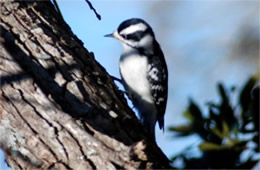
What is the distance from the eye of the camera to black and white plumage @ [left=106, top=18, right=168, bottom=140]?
468cm

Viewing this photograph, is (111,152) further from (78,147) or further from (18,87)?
(18,87)

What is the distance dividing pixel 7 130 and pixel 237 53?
6502mm

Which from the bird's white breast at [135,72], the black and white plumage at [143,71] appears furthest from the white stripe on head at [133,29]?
the bird's white breast at [135,72]

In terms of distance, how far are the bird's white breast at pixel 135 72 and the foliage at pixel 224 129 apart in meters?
0.65

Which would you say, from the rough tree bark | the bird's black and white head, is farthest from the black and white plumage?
the rough tree bark

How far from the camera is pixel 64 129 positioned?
279cm

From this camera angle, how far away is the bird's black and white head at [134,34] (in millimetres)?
4664

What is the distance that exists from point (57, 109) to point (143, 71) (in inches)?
75.1

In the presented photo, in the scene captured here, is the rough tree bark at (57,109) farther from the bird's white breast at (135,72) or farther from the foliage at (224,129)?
the bird's white breast at (135,72)

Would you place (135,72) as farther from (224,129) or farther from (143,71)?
(224,129)

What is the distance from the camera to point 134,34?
4.70m

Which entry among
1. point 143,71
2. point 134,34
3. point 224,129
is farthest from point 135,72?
point 224,129

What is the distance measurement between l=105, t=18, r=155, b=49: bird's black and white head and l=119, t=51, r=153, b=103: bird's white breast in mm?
101

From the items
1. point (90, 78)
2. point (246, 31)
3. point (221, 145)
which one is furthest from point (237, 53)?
point (90, 78)
